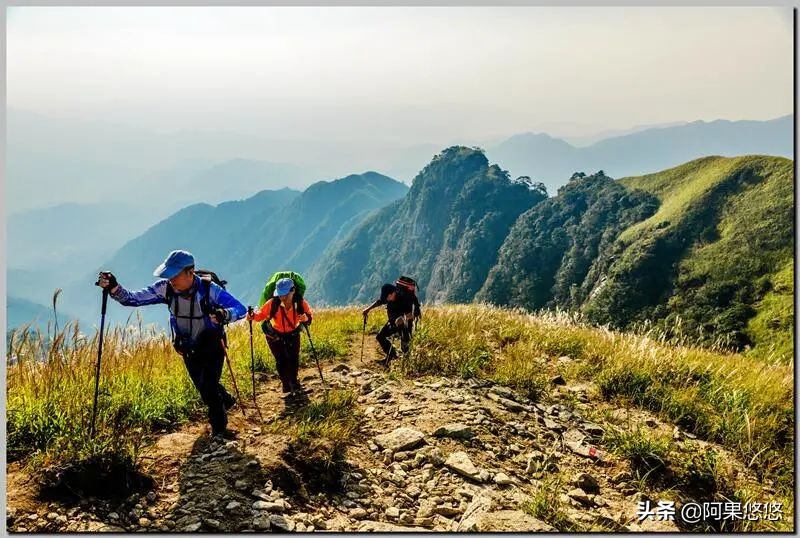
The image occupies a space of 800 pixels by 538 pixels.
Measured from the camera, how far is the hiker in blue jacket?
5.53m

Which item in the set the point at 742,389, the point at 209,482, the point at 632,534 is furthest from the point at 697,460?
the point at 209,482

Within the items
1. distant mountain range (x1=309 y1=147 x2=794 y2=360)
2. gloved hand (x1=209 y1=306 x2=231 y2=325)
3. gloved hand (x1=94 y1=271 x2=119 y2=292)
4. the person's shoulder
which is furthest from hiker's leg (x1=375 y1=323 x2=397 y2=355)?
distant mountain range (x1=309 y1=147 x2=794 y2=360)

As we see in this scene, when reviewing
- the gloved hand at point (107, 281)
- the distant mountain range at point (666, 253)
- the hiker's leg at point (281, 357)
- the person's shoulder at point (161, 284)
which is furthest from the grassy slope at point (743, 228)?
the gloved hand at point (107, 281)

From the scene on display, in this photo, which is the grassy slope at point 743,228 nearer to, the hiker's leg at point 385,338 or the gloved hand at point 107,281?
the hiker's leg at point 385,338

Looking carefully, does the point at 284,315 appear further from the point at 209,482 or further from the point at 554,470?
the point at 554,470

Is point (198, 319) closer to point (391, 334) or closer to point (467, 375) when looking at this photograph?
point (467, 375)

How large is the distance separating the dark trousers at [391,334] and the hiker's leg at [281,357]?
7.19ft

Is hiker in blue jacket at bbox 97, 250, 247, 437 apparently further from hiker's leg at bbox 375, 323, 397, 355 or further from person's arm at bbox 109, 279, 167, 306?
hiker's leg at bbox 375, 323, 397, 355

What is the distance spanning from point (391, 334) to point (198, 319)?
171 inches

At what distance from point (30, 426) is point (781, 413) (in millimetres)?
9011

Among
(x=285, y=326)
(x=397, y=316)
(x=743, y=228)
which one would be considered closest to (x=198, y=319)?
(x=285, y=326)

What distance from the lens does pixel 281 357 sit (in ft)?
24.1

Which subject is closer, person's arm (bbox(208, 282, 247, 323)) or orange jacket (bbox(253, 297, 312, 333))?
person's arm (bbox(208, 282, 247, 323))

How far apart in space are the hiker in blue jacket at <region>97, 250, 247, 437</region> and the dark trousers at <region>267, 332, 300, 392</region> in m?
Answer: 1.56
